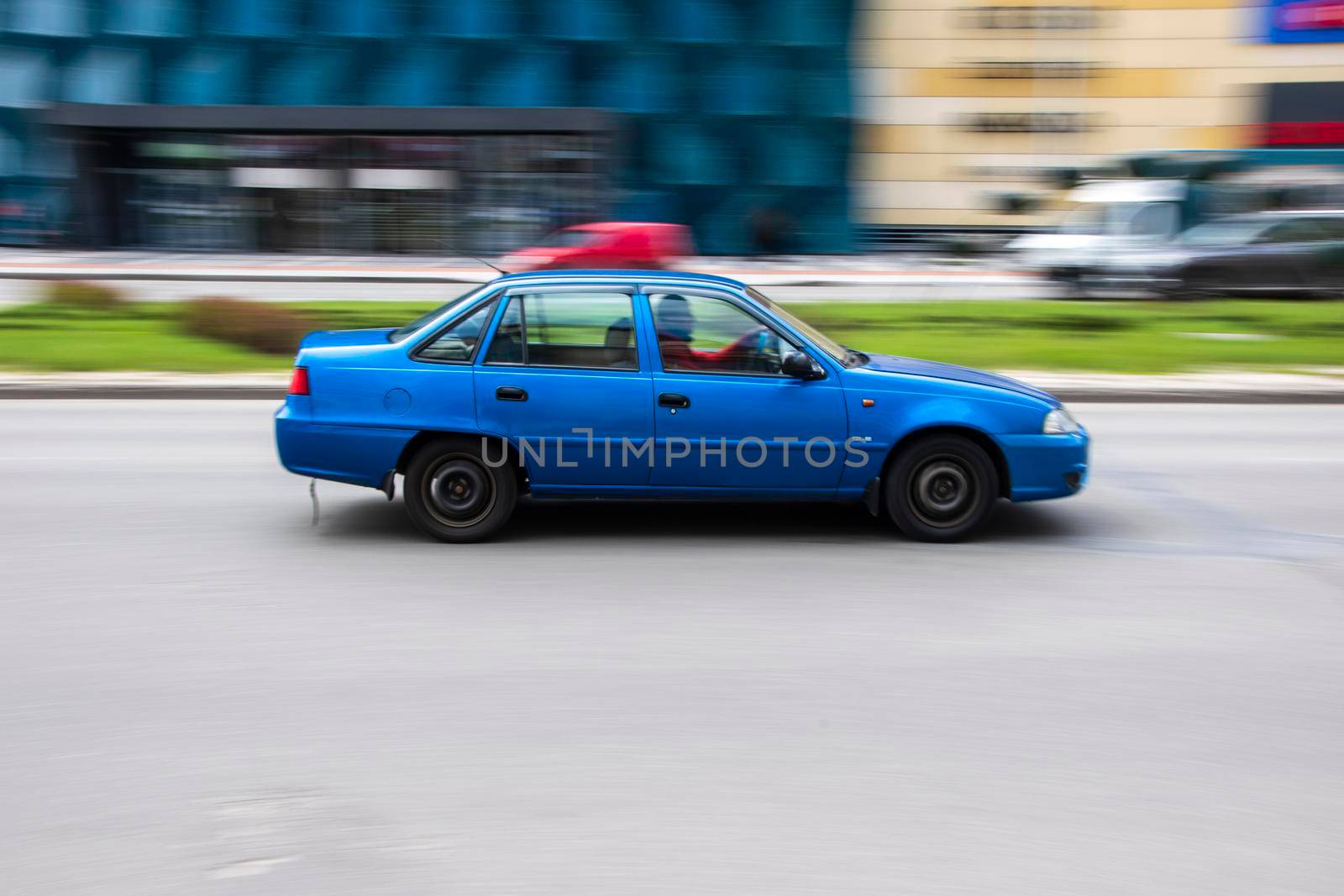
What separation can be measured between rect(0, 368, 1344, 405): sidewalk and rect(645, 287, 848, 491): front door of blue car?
6045mm

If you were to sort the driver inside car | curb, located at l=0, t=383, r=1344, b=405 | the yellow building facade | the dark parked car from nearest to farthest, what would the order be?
the driver inside car, curb, located at l=0, t=383, r=1344, b=405, the dark parked car, the yellow building facade

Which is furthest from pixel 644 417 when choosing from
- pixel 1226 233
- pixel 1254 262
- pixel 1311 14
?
pixel 1311 14

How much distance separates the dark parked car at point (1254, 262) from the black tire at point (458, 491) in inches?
650

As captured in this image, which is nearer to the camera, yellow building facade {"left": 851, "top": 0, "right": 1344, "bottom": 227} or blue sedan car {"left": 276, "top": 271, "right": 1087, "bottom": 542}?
blue sedan car {"left": 276, "top": 271, "right": 1087, "bottom": 542}

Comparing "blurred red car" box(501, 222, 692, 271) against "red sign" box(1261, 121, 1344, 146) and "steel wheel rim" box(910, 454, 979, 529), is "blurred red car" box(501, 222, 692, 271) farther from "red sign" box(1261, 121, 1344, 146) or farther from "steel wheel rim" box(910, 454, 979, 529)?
"red sign" box(1261, 121, 1344, 146)

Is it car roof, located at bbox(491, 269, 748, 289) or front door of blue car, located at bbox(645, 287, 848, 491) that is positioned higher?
car roof, located at bbox(491, 269, 748, 289)

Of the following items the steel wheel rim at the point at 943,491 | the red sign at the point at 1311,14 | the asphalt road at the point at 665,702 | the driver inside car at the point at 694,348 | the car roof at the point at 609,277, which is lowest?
the asphalt road at the point at 665,702

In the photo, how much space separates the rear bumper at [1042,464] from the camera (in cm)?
678

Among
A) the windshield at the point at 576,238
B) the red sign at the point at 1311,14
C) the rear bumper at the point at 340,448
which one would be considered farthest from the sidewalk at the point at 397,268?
the rear bumper at the point at 340,448

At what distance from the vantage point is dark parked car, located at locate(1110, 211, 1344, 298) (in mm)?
20625

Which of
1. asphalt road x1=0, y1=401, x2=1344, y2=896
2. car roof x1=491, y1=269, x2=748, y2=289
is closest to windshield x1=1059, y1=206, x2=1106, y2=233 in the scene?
asphalt road x1=0, y1=401, x2=1344, y2=896

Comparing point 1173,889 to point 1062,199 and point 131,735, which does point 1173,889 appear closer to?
point 131,735

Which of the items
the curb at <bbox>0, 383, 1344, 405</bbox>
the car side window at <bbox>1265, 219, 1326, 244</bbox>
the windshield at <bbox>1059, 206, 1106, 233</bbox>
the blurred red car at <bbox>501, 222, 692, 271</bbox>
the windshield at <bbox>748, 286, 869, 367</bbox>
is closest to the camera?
the windshield at <bbox>748, 286, 869, 367</bbox>

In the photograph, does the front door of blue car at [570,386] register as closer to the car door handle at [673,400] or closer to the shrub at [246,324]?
the car door handle at [673,400]
